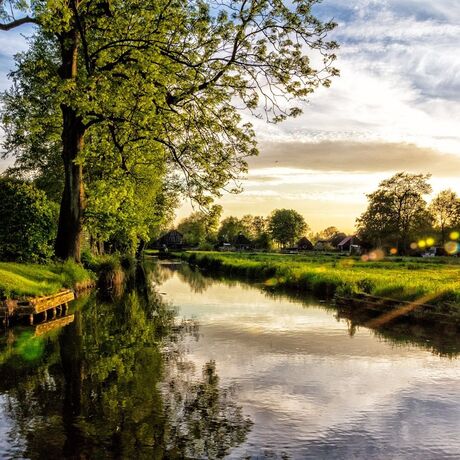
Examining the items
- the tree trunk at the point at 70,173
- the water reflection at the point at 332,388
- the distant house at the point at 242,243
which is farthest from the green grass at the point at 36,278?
the distant house at the point at 242,243

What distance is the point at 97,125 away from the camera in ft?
83.0

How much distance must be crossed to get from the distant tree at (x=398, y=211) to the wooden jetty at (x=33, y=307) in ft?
281

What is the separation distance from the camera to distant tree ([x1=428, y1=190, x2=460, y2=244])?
114 meters

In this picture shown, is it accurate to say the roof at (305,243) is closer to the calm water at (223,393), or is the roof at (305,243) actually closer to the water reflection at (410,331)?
the water reflection at (410,331)

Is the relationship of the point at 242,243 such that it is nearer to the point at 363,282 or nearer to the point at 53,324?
the point at 363,282

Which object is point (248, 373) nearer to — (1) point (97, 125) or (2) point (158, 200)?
(1) point (97, 125)

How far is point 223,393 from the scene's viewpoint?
32.4 ft

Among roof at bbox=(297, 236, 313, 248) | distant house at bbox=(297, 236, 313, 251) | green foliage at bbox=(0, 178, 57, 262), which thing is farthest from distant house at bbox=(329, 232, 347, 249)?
green foliage at bbox=(0, 178, 57, 262)

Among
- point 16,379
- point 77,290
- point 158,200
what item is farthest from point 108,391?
point 158,200

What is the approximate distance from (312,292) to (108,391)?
2392 centimetres

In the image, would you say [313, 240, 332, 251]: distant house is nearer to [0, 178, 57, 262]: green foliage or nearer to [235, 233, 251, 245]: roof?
[235, 233, 251, 245]: roof

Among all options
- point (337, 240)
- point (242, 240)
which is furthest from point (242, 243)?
point (337, 240)

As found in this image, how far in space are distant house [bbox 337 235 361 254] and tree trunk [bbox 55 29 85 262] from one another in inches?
3839

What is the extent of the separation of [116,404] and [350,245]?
387 ft
